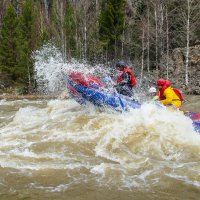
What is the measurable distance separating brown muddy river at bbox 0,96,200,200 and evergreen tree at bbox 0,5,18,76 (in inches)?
770

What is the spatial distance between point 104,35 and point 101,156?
81.9ft

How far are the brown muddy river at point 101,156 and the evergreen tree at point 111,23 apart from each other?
2116cm

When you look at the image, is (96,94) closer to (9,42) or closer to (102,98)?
(102,98)

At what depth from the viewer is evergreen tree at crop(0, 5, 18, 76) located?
29.4 m

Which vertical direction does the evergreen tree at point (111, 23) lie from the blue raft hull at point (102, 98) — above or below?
above

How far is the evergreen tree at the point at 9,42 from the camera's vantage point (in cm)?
2938

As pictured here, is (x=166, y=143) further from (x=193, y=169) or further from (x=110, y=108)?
(x=110, y=108)

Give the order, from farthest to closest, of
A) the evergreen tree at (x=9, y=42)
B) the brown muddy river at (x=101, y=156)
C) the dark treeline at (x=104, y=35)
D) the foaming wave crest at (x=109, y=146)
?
the evergreen tree at (x=9, y=42)
the dark treeline at (x=104, y=35)
the foaming wave crest at (x=109, y=146)
the brown muddy river at (x=101, y=156)

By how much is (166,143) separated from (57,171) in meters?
2.77

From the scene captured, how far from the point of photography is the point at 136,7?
3472 cm

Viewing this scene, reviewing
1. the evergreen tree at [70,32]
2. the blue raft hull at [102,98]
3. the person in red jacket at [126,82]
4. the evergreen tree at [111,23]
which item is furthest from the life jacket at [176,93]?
the evergreen tree at [70,32]

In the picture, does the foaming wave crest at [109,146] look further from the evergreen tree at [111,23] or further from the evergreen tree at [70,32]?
the evergreen tree at [70,32]

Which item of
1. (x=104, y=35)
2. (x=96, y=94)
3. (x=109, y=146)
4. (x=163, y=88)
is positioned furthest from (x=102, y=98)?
(x=104, y=35)

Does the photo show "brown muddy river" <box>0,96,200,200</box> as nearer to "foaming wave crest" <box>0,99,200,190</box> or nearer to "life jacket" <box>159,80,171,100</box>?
"foaming wave crest" <box>0,99,200,190</box>
